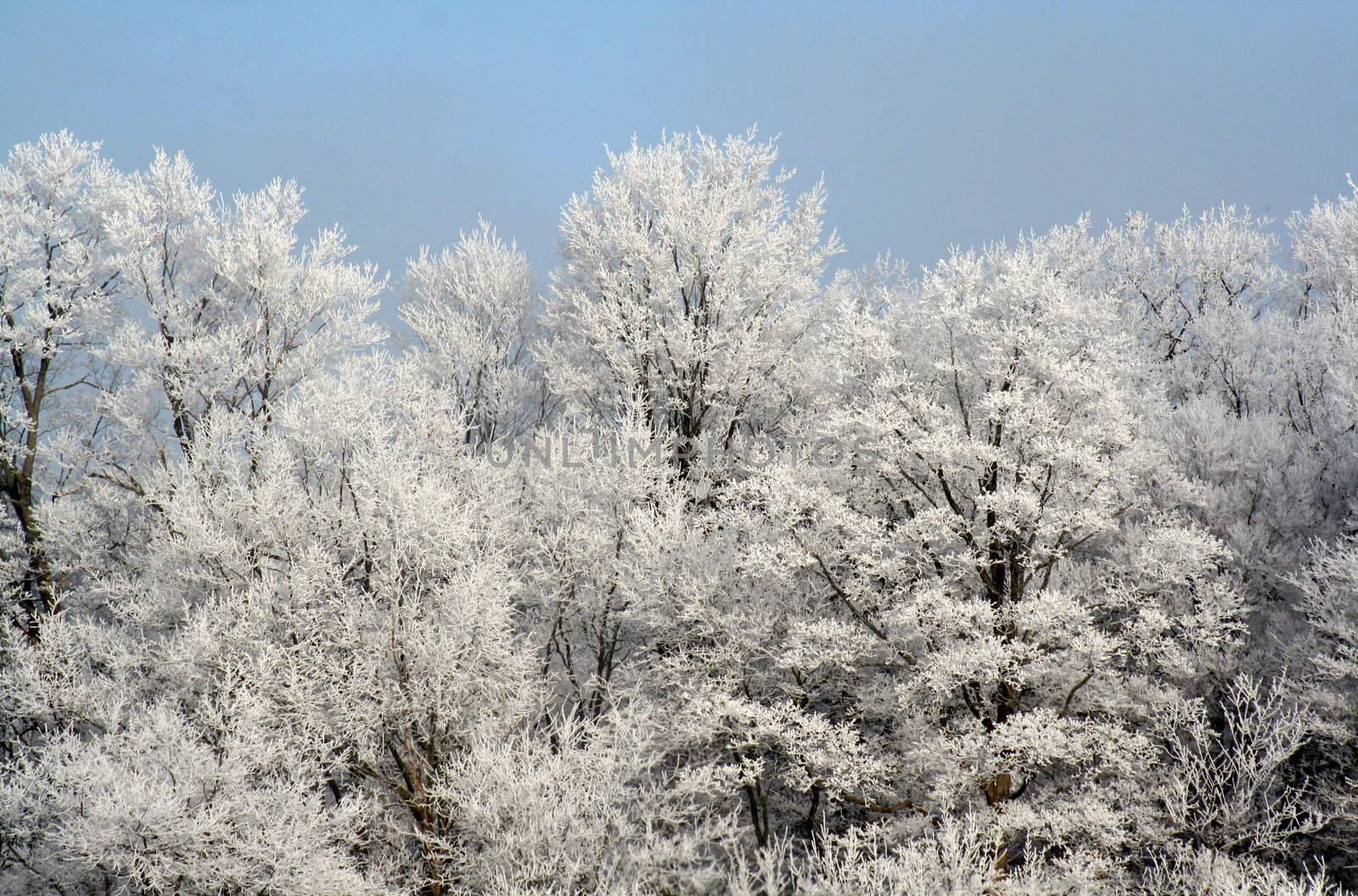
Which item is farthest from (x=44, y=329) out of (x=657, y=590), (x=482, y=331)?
(x=657, y=590)

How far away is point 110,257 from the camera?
1991cm

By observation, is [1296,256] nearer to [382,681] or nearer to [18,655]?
[382,681]

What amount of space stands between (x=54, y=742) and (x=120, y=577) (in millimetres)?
3522

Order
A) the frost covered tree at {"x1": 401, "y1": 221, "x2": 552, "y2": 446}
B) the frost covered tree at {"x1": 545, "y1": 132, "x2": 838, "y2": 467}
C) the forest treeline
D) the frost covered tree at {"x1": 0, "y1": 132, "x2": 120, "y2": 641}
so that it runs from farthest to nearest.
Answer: the frost covered tree at {"x1": 401, "y1": 221, "x2": 552, "y2": 446} < the frost covered tree at {"x1": 545, "y1": 132, "x2": 838, "y2": 467} < the frost covered tree at {"x1": 0, "y1": 132, "x2": 120, "y2": 641} < the forest treeline

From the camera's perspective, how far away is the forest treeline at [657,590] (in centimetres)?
1405

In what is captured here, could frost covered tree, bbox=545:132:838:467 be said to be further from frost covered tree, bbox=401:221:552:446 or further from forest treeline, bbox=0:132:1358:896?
frost covered tree, bbox=401:221:552:446

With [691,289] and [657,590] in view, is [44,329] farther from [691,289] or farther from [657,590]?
[691,289]

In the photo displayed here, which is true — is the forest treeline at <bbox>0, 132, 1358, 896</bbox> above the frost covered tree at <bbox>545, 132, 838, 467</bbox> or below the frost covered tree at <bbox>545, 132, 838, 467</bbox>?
below

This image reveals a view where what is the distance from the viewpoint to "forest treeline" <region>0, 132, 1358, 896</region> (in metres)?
14.1

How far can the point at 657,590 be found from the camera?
17156mm

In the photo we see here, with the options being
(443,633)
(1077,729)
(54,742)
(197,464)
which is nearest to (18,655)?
(54,742)

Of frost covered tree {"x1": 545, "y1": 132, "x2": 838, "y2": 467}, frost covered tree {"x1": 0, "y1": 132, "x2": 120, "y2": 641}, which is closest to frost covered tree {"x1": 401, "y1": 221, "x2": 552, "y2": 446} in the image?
frost covered tree {"x1": 545, "y1": 132, "x2": 838, "y2": 467}

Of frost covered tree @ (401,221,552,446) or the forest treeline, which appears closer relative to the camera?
the forest treeline

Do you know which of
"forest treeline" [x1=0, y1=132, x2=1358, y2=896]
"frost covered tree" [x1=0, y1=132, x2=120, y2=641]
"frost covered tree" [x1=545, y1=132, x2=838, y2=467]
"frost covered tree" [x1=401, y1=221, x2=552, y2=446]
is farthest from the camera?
"frost covered tree" [x1=401, y1=221, x2=552, y2=446]
